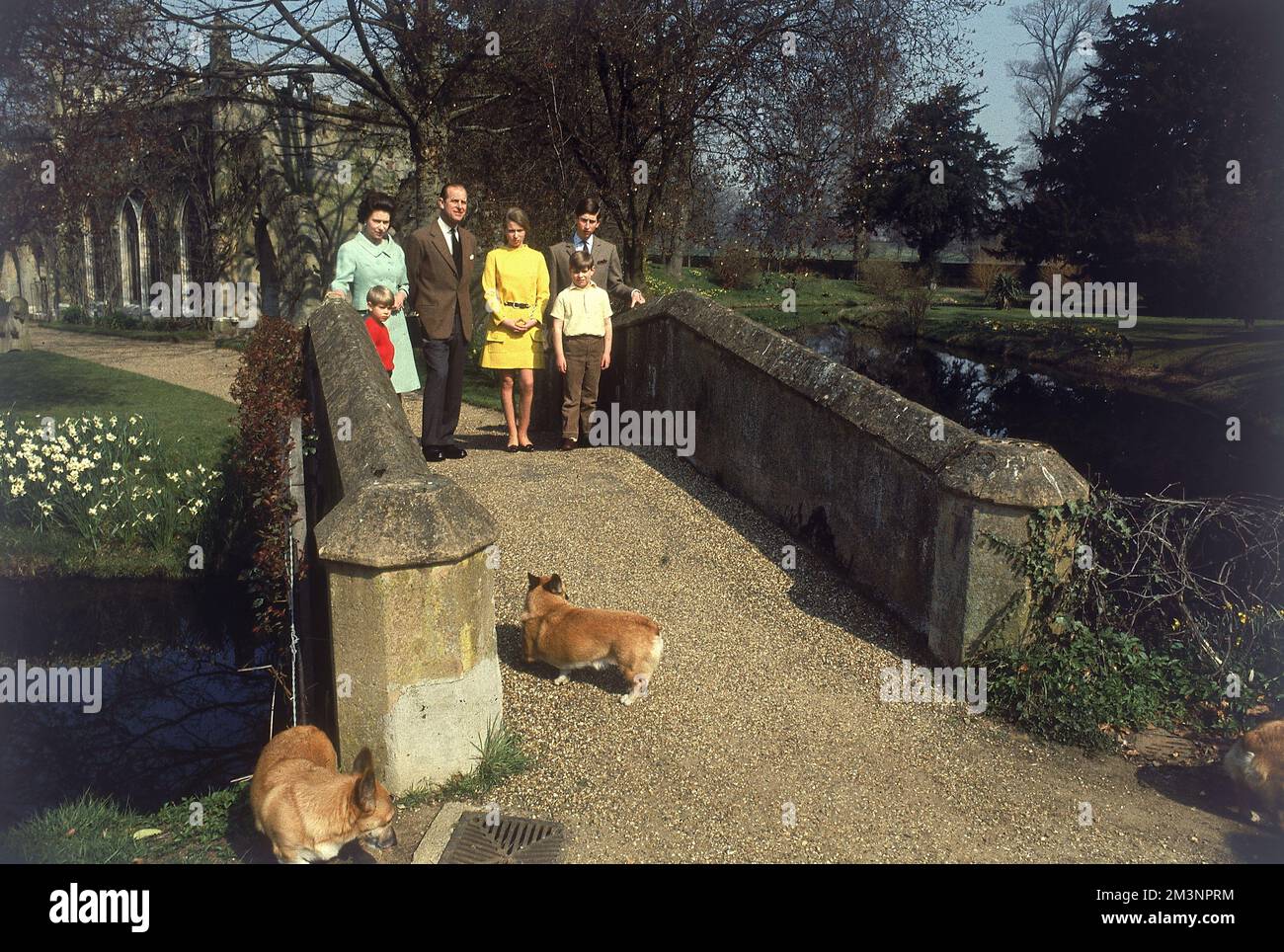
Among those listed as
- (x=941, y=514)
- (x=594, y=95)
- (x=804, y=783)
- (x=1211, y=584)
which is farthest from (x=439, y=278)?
(x=594, y=95)

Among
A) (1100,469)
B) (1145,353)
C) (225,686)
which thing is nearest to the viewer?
(225,686)

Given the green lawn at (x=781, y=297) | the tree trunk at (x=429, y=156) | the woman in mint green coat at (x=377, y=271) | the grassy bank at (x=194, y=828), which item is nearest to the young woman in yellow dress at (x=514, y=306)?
the woman in mint green coat at (x=377, y=271)

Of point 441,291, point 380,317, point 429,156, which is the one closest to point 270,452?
point 380,317

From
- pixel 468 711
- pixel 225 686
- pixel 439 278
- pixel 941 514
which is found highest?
pixel 439 278

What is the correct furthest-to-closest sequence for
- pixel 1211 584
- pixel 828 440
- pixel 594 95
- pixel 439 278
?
pixel 594 95
pixel 439 278
pixel 828 440
pixel 1211 584

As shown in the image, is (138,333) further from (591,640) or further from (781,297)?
(591,640)

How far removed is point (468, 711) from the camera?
14.9ft

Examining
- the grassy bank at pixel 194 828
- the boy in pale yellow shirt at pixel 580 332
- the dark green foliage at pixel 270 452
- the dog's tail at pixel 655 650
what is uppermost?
the boy in pale yellow shirt at pixel 580 332

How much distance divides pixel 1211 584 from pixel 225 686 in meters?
6.50

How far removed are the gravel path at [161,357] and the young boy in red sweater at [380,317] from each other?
26.2 ft

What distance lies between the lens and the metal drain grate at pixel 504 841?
4.05 meters

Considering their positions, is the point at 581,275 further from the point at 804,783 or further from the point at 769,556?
the point at 804,783

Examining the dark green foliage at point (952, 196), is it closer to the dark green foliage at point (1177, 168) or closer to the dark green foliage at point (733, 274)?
the dark green foliage at point (733, 274)

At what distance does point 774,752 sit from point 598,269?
543cm
